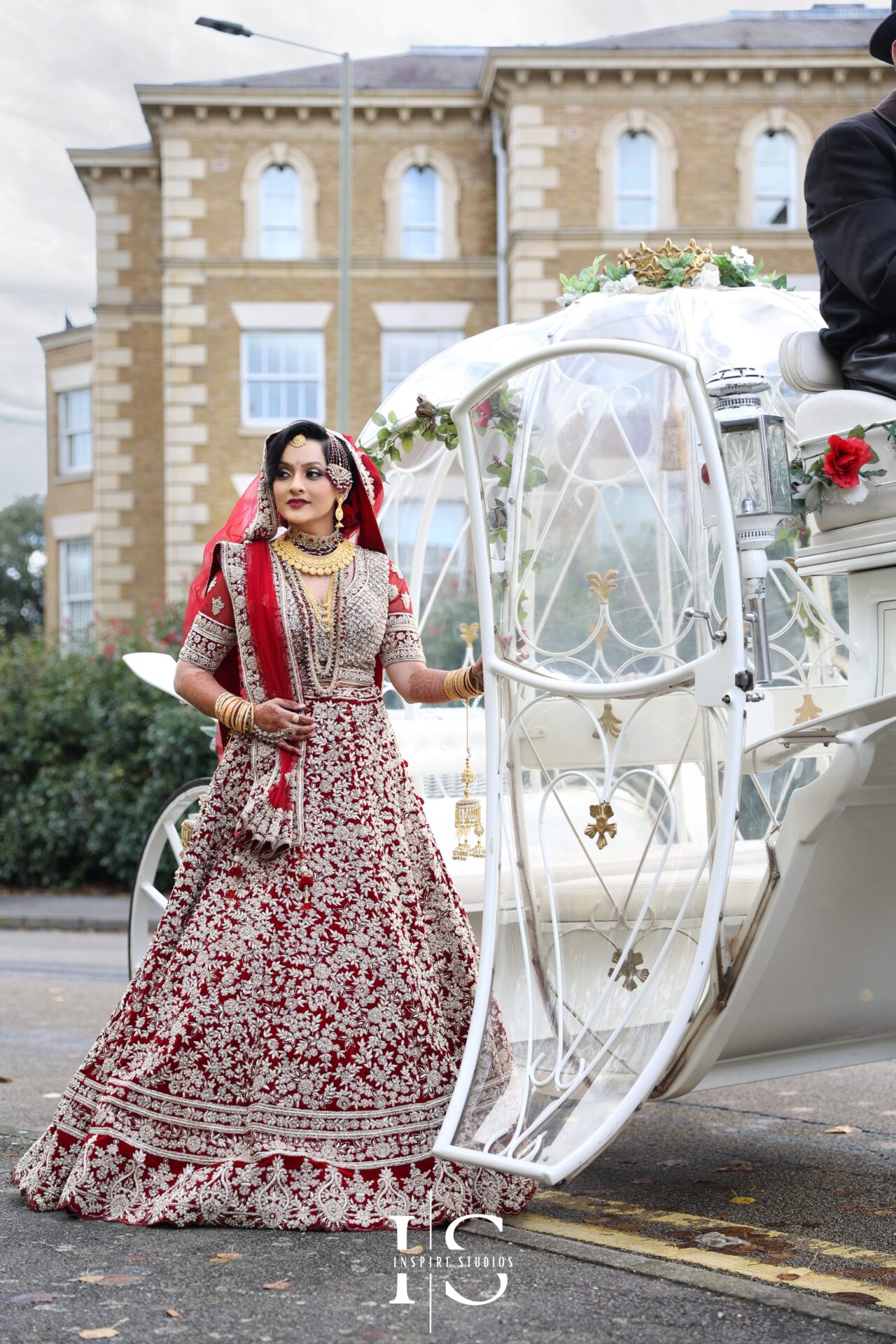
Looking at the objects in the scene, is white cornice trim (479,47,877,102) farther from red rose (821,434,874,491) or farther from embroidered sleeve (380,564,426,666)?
red rose (821,434,874,491)

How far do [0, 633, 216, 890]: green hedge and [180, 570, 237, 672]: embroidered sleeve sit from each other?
896 cm

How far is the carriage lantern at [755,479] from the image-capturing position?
10.5 ft

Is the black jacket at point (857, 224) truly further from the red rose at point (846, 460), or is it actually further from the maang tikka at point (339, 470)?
the maang tikka at point (339, 470)

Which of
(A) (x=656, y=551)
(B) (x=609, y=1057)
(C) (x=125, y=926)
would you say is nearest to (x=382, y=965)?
(B) (x=609, y=1057)

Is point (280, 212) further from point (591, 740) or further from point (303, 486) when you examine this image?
point (591, 740)

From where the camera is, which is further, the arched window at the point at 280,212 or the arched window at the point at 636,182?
the arched window at the point at 280,212

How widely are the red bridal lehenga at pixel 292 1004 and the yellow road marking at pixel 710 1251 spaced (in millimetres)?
188

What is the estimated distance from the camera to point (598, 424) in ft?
14.0

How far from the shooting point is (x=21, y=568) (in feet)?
137

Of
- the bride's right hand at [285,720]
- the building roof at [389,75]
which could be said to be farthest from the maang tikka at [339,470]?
the building roof at [389,75]

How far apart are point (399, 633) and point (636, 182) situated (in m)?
17.1

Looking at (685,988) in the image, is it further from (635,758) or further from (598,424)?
(598,424)

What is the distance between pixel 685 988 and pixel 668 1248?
1.99 feet

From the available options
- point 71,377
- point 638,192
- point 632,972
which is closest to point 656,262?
point 632,972
